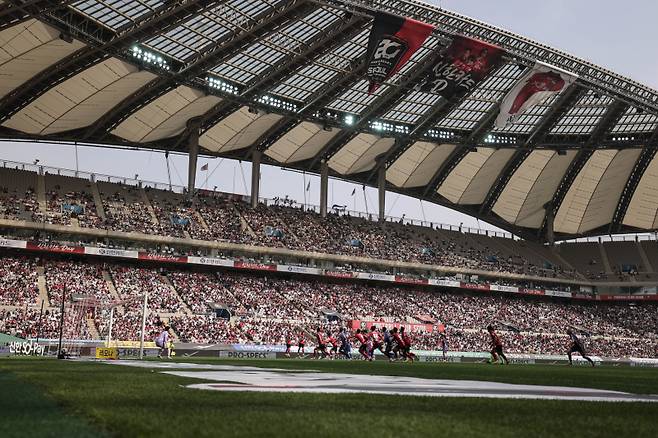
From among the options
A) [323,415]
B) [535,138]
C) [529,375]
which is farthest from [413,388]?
[535,138]

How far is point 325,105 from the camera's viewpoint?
6209 cm

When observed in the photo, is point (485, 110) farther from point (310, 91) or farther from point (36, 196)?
point (36, 196)

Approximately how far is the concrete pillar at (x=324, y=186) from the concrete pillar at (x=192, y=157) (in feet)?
46.0

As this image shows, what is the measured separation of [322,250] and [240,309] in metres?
14.0

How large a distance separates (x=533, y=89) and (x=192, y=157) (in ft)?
105

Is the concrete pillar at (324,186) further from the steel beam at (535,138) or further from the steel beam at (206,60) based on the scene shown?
the steel beam at (206,60)

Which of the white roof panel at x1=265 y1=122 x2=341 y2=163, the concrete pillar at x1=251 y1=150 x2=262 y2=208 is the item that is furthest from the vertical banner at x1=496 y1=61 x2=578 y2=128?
the concrete pillar at x1=251 y1=150 x2=262 y2=208

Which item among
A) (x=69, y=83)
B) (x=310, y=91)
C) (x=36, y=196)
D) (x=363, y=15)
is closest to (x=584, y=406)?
(x=363, y=15)

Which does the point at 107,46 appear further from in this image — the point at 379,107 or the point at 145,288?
the point at 379,107

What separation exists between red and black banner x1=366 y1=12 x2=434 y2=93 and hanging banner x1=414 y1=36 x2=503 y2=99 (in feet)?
13.0

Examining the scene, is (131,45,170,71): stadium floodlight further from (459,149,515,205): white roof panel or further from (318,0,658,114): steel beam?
(459,149,515,205): white roof panel

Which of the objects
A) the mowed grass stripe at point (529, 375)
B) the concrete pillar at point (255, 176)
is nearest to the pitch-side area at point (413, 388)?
the mowed grass stripe at point (529, 375)

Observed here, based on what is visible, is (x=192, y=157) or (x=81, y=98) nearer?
(x=81, y=98)

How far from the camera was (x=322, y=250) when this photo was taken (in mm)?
69188
